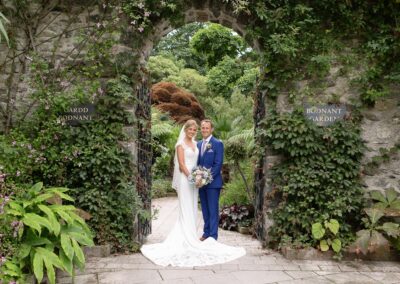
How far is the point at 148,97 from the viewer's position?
640 cm

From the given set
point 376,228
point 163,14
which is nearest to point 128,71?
point 163,14

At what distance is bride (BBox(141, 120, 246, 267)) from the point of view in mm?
5172

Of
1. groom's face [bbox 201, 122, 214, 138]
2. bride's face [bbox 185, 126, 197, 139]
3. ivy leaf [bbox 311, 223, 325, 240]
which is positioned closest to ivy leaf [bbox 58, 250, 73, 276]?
bride's face [bbox 185, 126, 197, 139]

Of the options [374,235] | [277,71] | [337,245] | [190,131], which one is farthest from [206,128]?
[374,235]

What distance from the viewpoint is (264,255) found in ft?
18.0

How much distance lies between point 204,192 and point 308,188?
141cm

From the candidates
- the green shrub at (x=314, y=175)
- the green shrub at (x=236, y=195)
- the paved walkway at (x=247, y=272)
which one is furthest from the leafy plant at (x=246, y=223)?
the paved walkway at (x=247, y=272)

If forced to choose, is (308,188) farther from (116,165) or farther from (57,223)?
(57,223)

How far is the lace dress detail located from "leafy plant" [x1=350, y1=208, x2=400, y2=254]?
1429 millimetres

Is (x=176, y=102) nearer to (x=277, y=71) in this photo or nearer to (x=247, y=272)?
(x=277, y=71)

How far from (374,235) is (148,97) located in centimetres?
358

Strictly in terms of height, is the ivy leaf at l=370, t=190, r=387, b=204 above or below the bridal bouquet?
below

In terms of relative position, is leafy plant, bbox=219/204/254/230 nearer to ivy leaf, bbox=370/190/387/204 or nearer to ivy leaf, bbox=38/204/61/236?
ivy leaf, bbox=370/190/387/204

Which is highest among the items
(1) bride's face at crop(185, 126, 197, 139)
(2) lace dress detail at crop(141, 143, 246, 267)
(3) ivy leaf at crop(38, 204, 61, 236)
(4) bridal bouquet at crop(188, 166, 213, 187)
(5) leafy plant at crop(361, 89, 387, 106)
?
(5) leafy plant at crop(361, 89, 387, 106)
